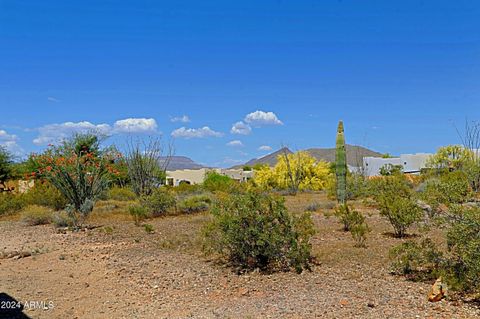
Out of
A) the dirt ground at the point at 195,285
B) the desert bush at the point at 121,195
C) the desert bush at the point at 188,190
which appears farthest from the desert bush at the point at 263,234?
the desert bush at the point at 188,190

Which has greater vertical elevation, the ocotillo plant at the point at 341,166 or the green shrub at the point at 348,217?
the ocotillo plant at the point at 341,166

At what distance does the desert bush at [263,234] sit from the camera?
710 cm

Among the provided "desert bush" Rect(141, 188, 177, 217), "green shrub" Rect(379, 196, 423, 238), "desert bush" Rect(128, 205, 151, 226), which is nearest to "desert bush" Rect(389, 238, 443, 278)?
"green shrub" Rect(379, 196, 423, 238)

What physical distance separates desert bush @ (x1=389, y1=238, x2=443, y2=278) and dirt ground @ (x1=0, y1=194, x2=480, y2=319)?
0.27 meters

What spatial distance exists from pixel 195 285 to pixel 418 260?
10.9 ft

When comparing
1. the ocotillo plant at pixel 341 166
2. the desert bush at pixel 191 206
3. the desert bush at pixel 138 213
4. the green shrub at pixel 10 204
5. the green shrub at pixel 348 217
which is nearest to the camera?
the green shrub at pixel 348 217

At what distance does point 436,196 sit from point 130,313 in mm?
5074

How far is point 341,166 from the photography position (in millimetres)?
16734

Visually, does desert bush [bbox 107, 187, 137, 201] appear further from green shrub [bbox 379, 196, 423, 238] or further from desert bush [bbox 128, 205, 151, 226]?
green shrub [bbox 379, 196, 423, 238]

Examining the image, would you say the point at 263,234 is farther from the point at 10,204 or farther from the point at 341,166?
the point at 10,204

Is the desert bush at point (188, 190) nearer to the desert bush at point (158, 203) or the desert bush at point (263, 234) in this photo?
the desert bush at point (158, 203)

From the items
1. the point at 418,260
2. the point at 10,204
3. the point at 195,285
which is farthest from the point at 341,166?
the point at 10,204

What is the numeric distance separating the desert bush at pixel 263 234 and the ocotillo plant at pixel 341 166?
9.01 metres

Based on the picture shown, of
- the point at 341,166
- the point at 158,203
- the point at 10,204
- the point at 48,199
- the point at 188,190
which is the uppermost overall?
the point at 341,166
